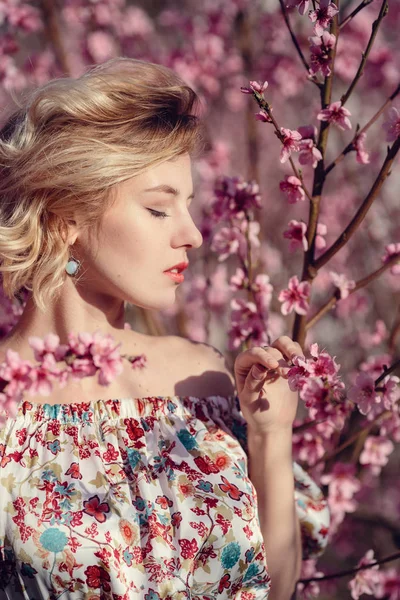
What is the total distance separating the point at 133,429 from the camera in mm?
1464

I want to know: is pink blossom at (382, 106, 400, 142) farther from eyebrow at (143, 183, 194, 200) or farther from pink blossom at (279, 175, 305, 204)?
eyebrow at (143, 183, 194, 200)

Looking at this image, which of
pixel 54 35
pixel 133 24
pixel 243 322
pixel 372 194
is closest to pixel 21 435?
pixel 243 322

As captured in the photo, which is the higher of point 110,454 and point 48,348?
point 48,348

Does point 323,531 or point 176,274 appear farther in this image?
point 323,531

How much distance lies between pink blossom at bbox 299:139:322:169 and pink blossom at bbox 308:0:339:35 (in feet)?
0.69

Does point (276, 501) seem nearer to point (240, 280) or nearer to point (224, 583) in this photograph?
point (224, 583)

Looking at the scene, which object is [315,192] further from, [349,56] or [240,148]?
[240,148]

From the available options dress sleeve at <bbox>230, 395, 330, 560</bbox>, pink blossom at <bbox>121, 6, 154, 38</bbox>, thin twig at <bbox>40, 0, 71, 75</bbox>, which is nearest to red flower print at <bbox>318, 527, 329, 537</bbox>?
dress sleeve at <bbox>230, 395, 330, 560</bbox>

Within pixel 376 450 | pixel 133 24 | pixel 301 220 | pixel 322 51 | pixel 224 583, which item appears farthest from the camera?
pixel 133 24

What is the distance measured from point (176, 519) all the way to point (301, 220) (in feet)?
2.20

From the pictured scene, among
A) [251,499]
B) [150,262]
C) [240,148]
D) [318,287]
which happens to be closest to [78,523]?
[251,499]

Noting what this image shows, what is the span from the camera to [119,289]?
4.68ft

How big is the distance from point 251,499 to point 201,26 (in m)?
2.08

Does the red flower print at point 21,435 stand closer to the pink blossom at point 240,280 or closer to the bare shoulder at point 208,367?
the bare shoulder at point 208,367
